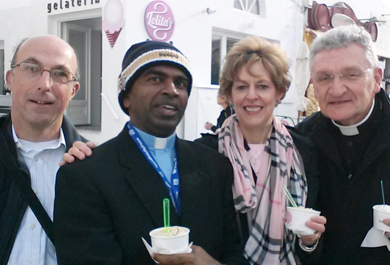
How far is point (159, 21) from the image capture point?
716cm

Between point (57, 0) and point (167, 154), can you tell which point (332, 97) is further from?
point (57, 0)

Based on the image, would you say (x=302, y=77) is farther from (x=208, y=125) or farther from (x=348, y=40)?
(x=348, y=40)

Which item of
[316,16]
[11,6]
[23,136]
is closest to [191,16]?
[11,6]

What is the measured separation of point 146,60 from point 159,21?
5.64 metres

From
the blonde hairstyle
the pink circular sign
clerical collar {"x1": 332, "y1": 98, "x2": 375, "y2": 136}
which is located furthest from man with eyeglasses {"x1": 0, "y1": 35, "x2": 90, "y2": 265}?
the pink circular sign

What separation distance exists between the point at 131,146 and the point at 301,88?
835cm

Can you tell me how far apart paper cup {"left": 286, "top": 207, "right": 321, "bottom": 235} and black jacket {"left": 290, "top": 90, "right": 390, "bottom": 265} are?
0.27 meters

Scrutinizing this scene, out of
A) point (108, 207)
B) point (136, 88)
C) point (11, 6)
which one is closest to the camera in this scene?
point (108, 207)

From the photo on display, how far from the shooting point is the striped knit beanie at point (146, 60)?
1803mm

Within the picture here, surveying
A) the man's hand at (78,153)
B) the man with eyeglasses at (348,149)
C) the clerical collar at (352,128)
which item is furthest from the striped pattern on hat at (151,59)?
the clerical collar at (352,128)

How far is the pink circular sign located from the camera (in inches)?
277

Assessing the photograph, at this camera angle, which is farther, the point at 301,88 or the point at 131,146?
the point at 301,88

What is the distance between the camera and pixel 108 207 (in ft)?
5.54

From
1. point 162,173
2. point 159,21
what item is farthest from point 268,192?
point 159,21
